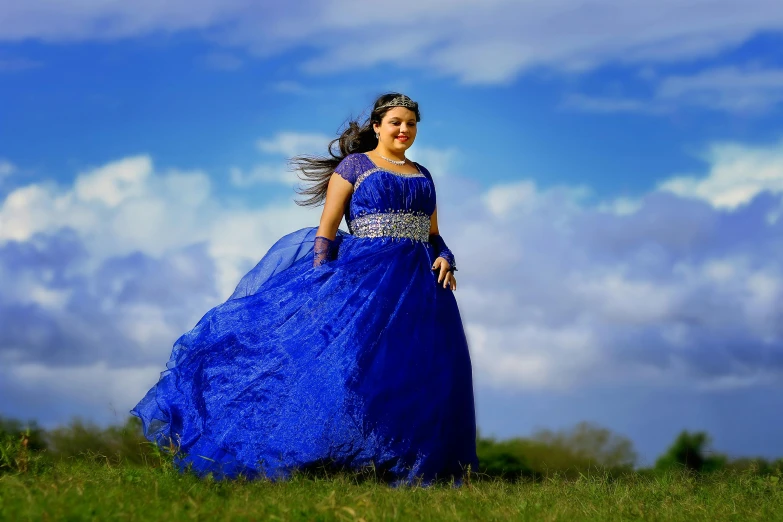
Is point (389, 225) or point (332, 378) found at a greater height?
point (389, 225)

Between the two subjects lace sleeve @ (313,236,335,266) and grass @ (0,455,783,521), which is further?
lace sleeve @ (313,236,335,266)

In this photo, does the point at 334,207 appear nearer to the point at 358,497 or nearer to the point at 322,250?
the point at 322,250

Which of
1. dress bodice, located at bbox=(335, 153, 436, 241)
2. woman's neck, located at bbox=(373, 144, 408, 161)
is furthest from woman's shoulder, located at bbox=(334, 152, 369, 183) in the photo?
woman's neck, located at bbox=(373, 144, 408, 161)

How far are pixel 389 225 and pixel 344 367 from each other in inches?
48.9

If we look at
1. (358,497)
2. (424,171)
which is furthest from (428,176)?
(358,497)

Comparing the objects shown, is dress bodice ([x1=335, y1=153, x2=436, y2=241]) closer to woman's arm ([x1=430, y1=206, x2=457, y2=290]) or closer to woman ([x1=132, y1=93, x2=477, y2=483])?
woman ([x1=132, y1=93, x2=477, y2=483])

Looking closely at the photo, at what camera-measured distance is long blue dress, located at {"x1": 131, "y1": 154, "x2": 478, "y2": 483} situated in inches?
251

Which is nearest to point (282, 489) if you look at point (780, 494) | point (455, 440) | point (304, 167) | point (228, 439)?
point (228, 439)

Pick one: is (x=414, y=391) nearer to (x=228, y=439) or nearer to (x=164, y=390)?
(x=228, y=439)

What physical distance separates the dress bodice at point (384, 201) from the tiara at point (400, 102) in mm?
520

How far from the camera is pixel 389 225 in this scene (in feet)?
23.1

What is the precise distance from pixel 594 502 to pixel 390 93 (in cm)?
358

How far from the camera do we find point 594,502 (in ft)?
19.8

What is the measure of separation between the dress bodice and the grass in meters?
1.91
